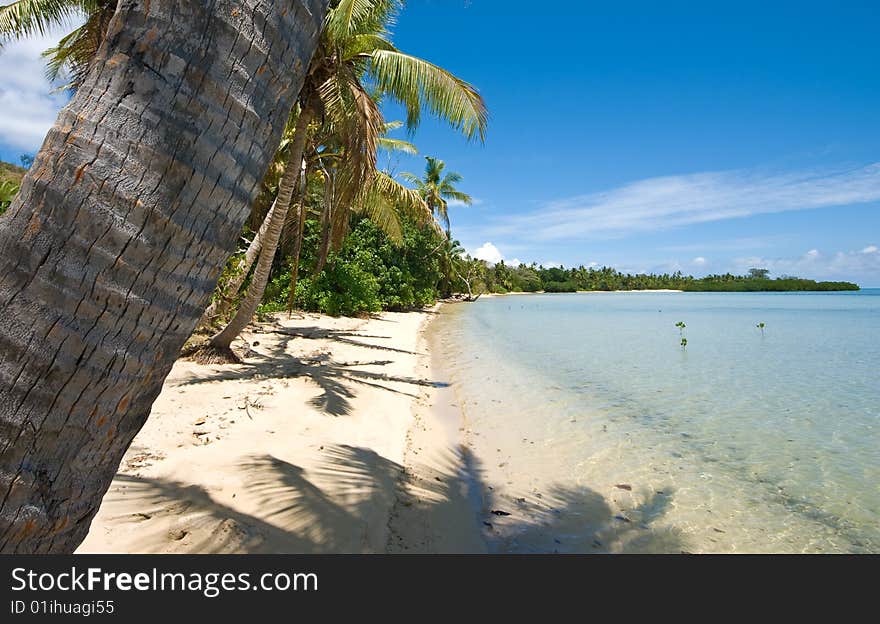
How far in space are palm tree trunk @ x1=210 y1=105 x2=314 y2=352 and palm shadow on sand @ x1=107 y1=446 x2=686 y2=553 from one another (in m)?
3.89

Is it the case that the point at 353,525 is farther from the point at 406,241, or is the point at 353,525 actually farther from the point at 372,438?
the point at 406,241

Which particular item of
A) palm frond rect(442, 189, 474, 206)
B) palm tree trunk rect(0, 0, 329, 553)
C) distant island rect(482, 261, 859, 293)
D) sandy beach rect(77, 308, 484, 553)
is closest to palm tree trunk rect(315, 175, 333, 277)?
sandy beach rect(77, 308, 484, 553)

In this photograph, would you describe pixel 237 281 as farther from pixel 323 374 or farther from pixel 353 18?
pixel 353 18

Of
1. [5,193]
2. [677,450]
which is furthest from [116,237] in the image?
[5,193]

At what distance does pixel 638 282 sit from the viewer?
369 feet

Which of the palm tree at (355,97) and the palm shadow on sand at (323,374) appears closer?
the palm shadow on sand at (323,374)

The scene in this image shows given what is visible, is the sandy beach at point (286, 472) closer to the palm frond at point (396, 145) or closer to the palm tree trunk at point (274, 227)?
the palm tree trunk at point (274, 227)

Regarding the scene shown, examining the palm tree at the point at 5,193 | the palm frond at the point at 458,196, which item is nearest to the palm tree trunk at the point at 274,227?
the palm tree at the point at 5,193

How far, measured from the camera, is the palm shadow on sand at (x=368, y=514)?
2.94m

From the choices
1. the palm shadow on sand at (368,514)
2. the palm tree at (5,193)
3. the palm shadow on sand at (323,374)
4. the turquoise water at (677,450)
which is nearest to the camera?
the palm shadow on sand at (368,514)

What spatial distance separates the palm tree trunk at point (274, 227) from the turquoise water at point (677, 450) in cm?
395

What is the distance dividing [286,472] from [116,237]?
131 inches

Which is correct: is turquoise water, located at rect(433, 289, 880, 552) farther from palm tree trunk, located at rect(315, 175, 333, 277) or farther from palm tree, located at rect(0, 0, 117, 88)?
palm tree, located at rect(0, 0, 117, 88)
